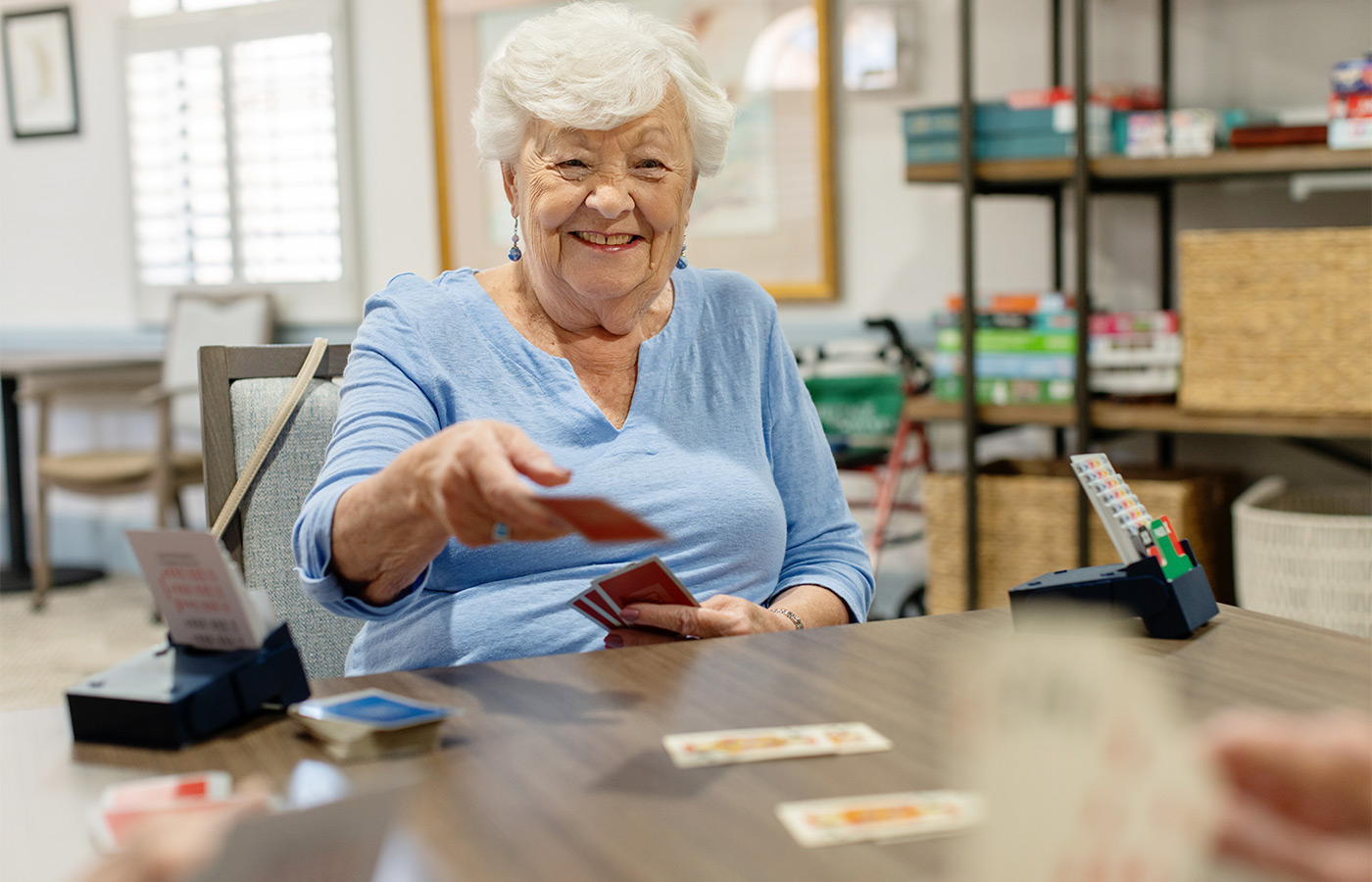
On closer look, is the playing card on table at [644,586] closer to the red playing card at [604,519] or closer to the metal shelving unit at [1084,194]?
the red playing card at [604,519]

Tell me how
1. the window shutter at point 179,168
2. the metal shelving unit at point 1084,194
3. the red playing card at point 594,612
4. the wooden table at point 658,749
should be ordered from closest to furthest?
the wooden table at point 658,749, the red playing card at point 594,612, the metal shelving unit at point 1084,194, the window shutter at point 179,168

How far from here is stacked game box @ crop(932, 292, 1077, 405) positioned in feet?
9.28

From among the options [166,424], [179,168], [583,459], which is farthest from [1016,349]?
[179,168]

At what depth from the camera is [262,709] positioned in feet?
3.00

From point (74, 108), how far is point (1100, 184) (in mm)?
4190

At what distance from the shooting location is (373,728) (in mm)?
Result: 815

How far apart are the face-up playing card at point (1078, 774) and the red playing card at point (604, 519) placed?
1.32ft

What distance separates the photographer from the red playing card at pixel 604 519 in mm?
783

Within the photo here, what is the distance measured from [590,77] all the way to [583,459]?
0.44m

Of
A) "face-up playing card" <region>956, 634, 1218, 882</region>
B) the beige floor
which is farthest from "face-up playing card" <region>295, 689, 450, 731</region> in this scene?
the beige floor

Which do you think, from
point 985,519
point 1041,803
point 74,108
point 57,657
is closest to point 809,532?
point 1041,803

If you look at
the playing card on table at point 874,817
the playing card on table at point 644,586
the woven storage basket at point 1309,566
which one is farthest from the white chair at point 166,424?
the playing card on table at point 874,817

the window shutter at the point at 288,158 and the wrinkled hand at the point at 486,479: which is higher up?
the window shutter at the point at 288,158

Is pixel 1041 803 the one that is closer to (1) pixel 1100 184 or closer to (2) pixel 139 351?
(1) pixel 1100 184
